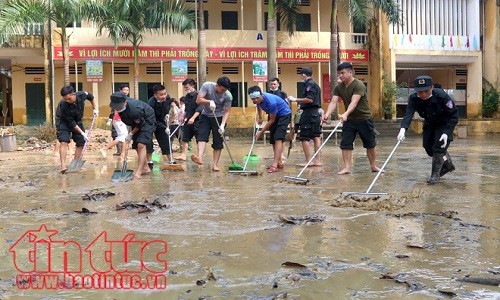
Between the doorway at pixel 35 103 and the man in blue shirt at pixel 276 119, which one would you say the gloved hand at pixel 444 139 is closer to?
the man in blue shirt at pixel 276 119

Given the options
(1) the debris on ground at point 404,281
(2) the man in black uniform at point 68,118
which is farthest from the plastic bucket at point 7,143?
(1) the debris on ground at point 404,281

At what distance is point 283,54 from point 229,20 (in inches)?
140

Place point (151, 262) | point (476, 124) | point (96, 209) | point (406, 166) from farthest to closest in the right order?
point (476, 124)
point (406, 166)
point (96, 209)
point (151, 262)

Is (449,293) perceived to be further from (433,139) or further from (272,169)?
(272,169)

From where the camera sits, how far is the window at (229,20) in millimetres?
30219

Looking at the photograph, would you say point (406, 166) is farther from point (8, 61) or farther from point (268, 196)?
point (8, 61)

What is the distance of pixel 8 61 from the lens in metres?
27.9

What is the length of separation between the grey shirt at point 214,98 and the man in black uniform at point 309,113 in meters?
1.14

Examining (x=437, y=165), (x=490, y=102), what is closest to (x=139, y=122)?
(x=437, y=165)

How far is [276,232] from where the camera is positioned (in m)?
4.86

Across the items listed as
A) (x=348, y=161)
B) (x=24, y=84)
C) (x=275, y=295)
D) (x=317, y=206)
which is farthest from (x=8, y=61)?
(x=275, y=295)

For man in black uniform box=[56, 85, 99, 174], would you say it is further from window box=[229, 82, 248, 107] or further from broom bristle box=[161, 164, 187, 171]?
window box=[229, 82, 248, 107]

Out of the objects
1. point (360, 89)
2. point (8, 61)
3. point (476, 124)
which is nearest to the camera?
point (360, 89)

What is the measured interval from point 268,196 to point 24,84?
24116 mm
